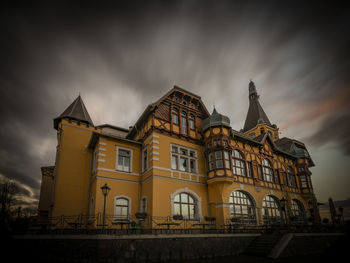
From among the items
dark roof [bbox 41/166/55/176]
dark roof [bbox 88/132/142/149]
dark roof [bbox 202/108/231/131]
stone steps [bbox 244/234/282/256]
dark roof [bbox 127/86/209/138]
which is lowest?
stone steps [bbox 244/234/282/256]

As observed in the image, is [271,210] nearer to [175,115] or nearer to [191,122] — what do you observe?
[191,122]

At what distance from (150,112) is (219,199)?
918cm

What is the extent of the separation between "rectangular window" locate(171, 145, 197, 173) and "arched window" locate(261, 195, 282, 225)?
8486mm

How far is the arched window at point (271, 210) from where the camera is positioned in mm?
22688

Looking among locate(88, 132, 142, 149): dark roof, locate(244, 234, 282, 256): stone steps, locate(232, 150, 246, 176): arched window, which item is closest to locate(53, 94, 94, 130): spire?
locate(88, 132, 142, 149): dark roof

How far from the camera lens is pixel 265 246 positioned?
15.7m

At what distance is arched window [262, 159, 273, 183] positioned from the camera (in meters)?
→ 25.2

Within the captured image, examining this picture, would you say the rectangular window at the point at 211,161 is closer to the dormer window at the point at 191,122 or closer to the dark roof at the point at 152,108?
the dormer window at the point at 191,122

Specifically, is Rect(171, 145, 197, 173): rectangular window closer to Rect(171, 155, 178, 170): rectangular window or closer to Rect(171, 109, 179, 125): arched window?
Rect(171, 155, 178, 170): rectangular window

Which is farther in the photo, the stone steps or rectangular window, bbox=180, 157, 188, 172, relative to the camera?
rectangular window, bbox=180, 157, 188, 172

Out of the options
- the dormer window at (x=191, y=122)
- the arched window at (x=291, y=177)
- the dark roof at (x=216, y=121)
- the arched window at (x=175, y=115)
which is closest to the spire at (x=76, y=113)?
the arched window at (x=175, y=115)

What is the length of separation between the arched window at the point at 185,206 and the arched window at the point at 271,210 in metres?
7.72

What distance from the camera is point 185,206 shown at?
1875cm

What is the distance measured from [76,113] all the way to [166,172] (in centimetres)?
1127
